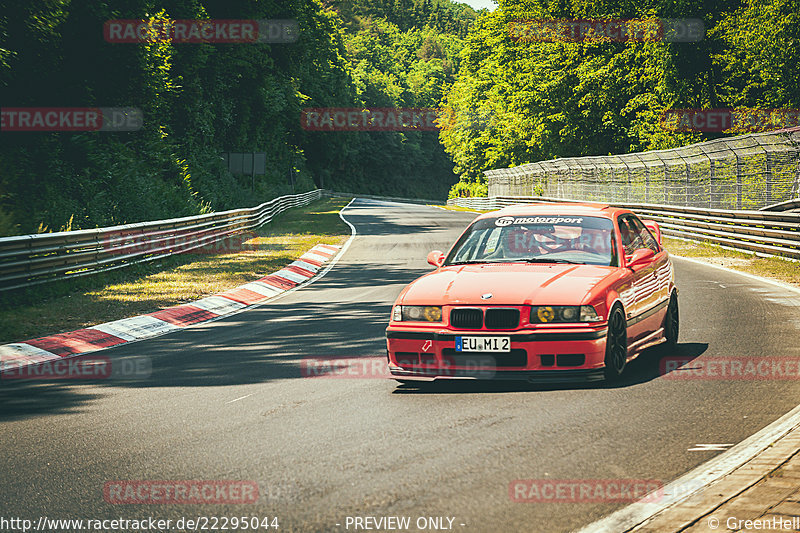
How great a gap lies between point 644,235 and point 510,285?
9.76 ft

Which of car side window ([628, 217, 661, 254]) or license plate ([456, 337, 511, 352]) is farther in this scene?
car side window ([628, 217, 661, 254])

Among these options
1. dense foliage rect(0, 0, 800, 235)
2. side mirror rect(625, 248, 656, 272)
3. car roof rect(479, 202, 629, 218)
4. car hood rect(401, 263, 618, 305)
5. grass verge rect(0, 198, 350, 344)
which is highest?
dense foliage rect(0, 0, 800, 235)

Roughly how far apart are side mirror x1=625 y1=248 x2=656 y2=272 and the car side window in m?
0.85

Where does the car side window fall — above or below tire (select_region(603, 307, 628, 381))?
above

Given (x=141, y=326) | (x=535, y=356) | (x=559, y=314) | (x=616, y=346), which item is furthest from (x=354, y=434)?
(x=141, y=326)

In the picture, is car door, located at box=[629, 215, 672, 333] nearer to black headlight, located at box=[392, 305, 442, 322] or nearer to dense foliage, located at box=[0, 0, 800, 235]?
black headlight, located at box=[392, 305, 442, 322]

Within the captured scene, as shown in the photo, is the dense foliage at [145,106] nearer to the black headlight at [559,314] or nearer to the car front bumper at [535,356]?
the car front bumper at [535,356]

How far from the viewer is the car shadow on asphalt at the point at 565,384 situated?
306 inches

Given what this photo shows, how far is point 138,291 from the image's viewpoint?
1609cm

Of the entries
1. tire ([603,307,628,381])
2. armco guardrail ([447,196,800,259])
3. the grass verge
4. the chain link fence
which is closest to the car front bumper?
tire ([603,307,628,381])

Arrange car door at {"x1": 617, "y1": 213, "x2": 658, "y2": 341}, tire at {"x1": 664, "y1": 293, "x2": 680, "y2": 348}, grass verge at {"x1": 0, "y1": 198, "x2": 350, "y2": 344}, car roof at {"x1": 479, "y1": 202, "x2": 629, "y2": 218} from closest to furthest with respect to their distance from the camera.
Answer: car door at {"x1": 617, "y1": 213, "x2": 658, "y2": 341} < car roof at {"x1": 479, "y1": 202, "x2": 629, "y2": 218} < tire at {"x1": 664, "y1": 293, "x2": 680, "y2": 348} < grass verge at {"x1": 0, "y1": 198, "x2": 350, "y2": 344}

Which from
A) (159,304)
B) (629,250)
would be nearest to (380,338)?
(629,250)

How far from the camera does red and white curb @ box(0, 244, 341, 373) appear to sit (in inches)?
424

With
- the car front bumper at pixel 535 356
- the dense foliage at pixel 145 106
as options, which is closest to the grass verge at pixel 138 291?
the dense foliage at pixel 145 106
